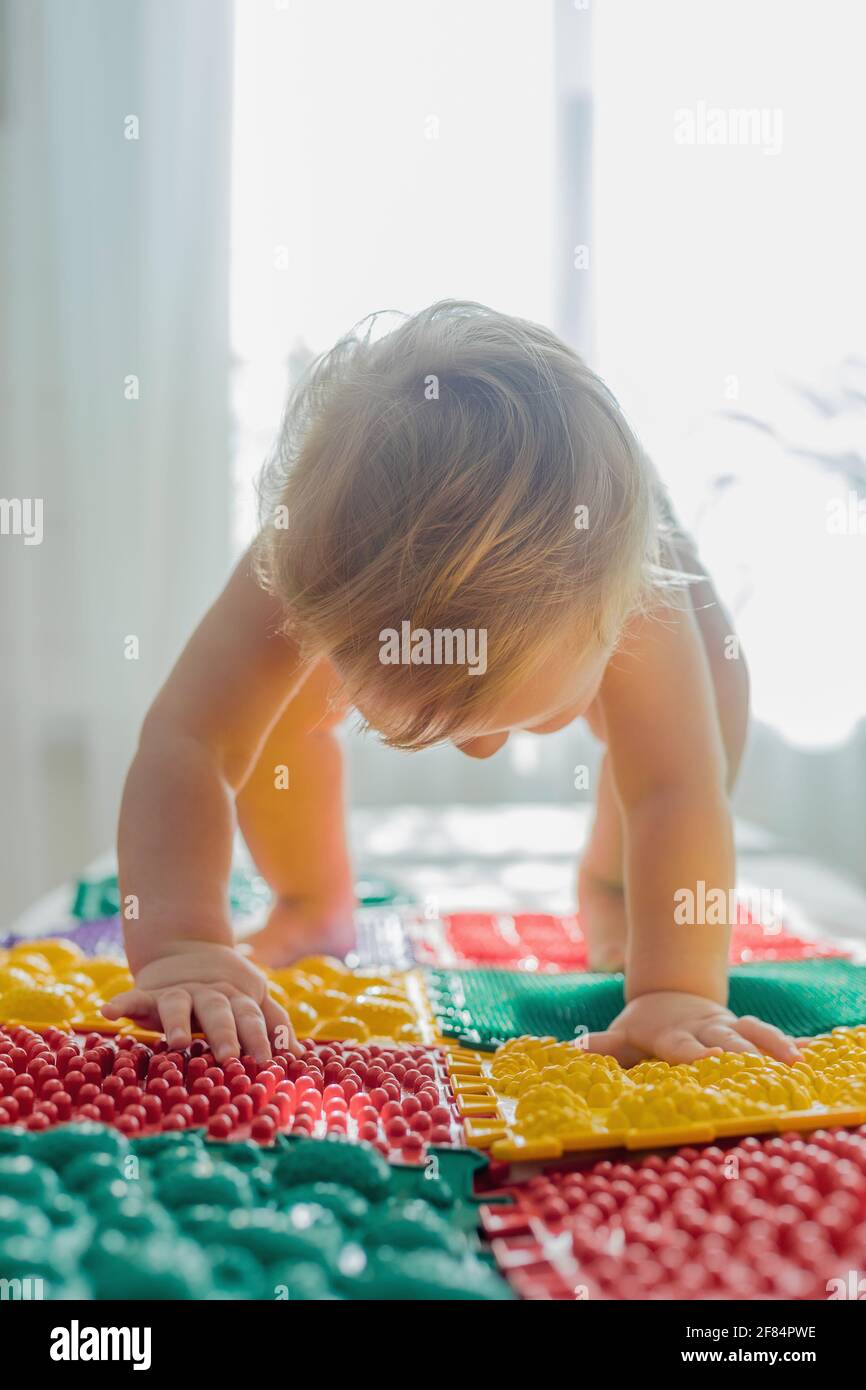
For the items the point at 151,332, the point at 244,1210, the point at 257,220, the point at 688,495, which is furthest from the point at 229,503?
the point at 244,1210

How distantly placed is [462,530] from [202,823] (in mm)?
280

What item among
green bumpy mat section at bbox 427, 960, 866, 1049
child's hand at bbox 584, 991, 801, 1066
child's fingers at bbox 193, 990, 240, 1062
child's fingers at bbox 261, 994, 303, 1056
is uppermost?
child's fingers at bbox 193, 990, 240, 1062

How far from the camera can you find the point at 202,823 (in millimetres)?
793

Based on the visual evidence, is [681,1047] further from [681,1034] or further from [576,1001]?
[576,1001]

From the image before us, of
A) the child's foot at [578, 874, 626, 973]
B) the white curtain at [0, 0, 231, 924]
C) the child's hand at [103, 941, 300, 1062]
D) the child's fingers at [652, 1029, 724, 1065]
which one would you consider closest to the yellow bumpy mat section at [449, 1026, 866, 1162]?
the child's fingers at [652, 1029, 724, 1065]

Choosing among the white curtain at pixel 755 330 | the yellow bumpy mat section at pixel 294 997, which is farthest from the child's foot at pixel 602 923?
the white curtain at pixel 755 330

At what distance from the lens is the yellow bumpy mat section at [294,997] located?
0.79 metres

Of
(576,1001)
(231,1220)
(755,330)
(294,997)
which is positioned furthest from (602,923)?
(755,330)

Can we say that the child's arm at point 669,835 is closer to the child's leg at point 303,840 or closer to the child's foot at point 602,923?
the child's foot at point 602,923

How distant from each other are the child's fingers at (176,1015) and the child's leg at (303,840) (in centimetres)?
39

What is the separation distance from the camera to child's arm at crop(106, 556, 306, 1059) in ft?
2.27

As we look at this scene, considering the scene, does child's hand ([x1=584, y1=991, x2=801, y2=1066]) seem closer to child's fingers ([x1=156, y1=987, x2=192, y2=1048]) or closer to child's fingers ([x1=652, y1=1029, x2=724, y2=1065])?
child's fingers ([x1=652, y1=1029, x2=724, y2=1065])

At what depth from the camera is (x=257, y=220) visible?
2141 mm
